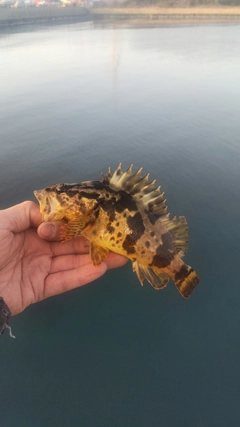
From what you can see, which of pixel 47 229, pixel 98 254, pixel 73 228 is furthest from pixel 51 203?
pixel 98 254

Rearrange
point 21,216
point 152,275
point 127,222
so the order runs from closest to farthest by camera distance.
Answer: point 127,222, point 152,275, point 21,216

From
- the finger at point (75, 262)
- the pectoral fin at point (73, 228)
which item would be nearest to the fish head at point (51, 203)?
the pectoral fin at point (73, 228)

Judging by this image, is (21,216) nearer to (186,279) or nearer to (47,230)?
(47,230)

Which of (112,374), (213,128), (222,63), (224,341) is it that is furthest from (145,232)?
(222,63)

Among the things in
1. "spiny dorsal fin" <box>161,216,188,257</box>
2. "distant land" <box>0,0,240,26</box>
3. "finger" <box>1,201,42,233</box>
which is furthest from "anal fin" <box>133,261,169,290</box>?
"distant land" <box>0,0,240,26</box>

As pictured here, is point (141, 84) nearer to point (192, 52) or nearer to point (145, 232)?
point (192, 52)

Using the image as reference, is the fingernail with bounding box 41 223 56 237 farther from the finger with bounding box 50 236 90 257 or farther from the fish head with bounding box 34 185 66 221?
the finger with bounding box 50 236 90 257

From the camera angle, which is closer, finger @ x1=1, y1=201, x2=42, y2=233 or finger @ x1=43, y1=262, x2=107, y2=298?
finger @ x1=1, y1=201, x2=42, y2=233
